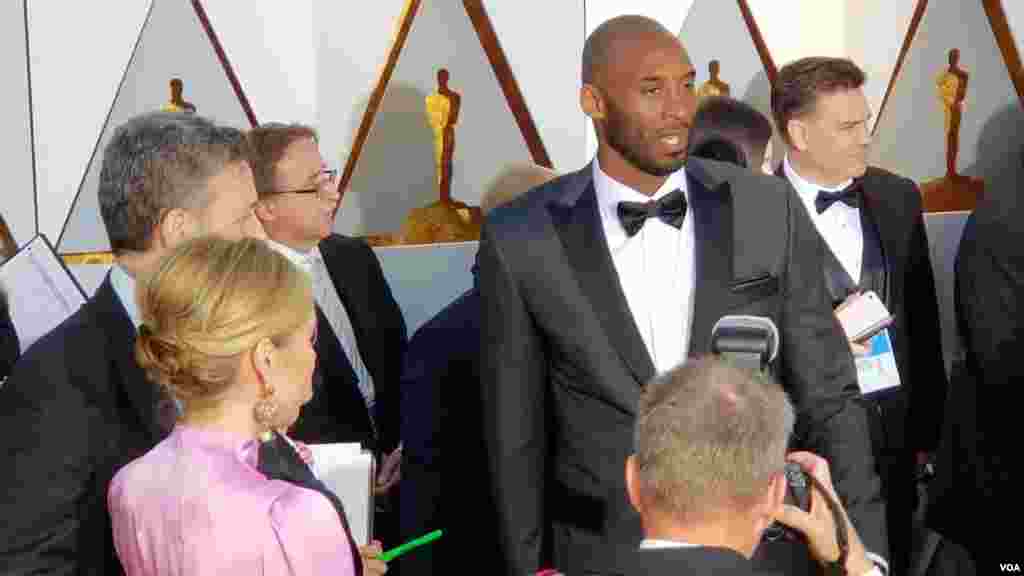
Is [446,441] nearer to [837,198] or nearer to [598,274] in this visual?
[598,274]

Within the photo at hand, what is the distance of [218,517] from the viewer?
2.07 meters

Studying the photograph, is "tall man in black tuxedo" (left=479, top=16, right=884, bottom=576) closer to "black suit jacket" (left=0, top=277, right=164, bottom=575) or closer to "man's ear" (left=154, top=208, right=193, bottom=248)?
"man's ear" (left=154, top=208, right=193, bottom=248)

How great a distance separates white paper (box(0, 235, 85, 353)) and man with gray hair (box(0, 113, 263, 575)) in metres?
1.73

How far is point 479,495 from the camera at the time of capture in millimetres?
3705

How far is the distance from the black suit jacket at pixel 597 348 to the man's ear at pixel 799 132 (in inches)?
55.7

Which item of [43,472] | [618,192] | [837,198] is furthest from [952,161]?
[43,472]

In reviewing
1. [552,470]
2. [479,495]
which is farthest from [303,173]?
[552,470]

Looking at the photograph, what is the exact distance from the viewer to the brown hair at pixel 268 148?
4.11 metres

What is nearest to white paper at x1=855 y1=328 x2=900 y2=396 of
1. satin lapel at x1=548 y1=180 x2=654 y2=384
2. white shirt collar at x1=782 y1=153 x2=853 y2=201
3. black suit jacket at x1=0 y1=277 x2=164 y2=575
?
white shirt collar at x1=782 y1=153 x2=853 y2=201

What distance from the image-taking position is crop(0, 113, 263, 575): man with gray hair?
7.89 ft

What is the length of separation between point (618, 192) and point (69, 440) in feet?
3.74

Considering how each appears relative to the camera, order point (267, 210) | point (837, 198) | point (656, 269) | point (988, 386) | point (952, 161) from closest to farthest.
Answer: point (656, 269) → point (988, 386) → point (267, 210) → point (837, 198) → point (952, 161)

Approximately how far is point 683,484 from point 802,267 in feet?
3.59

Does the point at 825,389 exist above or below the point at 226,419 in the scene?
below
